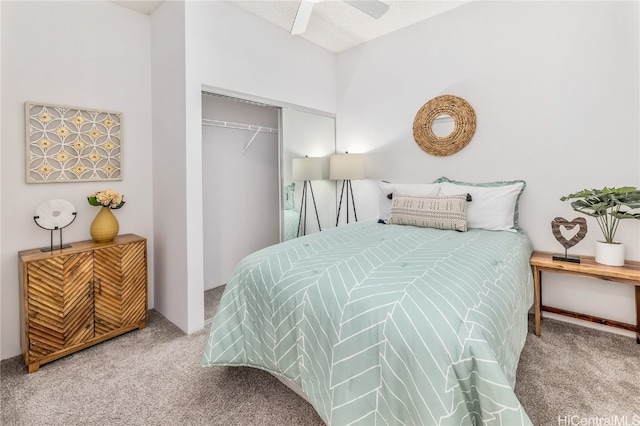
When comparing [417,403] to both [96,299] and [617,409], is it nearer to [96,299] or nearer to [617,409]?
[617,409]

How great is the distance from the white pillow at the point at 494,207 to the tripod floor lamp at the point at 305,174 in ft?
5.48

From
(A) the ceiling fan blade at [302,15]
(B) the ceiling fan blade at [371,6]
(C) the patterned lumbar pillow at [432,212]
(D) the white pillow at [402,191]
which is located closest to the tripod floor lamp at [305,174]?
(D) the white pillow at [402,191]

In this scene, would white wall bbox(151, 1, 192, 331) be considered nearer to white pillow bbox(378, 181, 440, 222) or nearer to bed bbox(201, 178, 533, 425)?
bed bbox(201, 178, 533, 425)

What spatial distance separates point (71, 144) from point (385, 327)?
9.14ft

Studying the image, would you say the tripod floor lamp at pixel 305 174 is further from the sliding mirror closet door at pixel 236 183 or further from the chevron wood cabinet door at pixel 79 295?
the chevron wood cabinet door at pixel 79 295

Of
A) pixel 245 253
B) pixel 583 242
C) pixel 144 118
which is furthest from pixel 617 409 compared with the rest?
pixel 144 118

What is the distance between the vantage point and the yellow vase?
93.6 inches

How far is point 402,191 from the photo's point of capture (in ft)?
9.61

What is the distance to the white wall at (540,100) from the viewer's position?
2264 millimetres

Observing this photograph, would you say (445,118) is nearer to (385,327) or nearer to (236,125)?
(236,125)

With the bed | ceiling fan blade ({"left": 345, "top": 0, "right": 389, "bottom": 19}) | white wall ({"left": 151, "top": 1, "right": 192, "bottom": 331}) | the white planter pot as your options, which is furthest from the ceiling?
the white planter pot

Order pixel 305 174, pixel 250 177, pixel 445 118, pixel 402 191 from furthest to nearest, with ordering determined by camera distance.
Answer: pixel 250 177 → pixel 305 174 → pixel 445 118 → pixel 402 191

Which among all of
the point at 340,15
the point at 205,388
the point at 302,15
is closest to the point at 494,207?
the point at 302,15

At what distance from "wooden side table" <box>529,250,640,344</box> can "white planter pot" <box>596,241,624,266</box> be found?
0.04 metres
